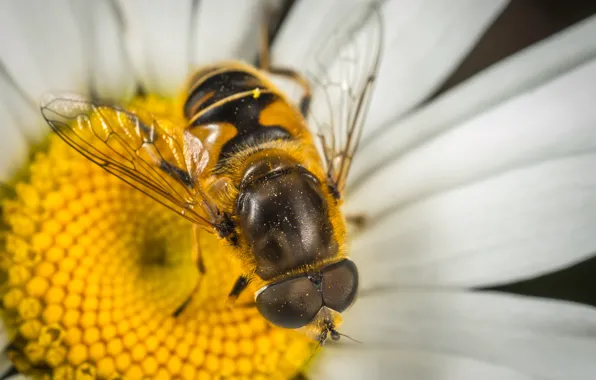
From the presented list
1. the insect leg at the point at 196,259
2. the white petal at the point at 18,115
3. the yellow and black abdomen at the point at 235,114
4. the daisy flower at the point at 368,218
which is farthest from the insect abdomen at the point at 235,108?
the white petal at the point at 18,115

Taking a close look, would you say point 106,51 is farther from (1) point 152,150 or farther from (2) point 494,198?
(2) point 494,198

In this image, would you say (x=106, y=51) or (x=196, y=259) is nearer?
(x=196, y=259)

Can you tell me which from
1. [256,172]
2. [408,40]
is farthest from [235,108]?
[408,40]

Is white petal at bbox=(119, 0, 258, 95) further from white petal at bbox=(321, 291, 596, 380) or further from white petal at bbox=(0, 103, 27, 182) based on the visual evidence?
white petal at bbox=(321, 291, 596, 380)

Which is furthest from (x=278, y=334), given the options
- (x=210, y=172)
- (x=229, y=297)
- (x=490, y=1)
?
(x=490, y=1)

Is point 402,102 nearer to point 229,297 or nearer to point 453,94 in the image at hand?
point 453,94

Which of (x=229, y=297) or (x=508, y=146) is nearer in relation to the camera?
(x=229, y=297)
